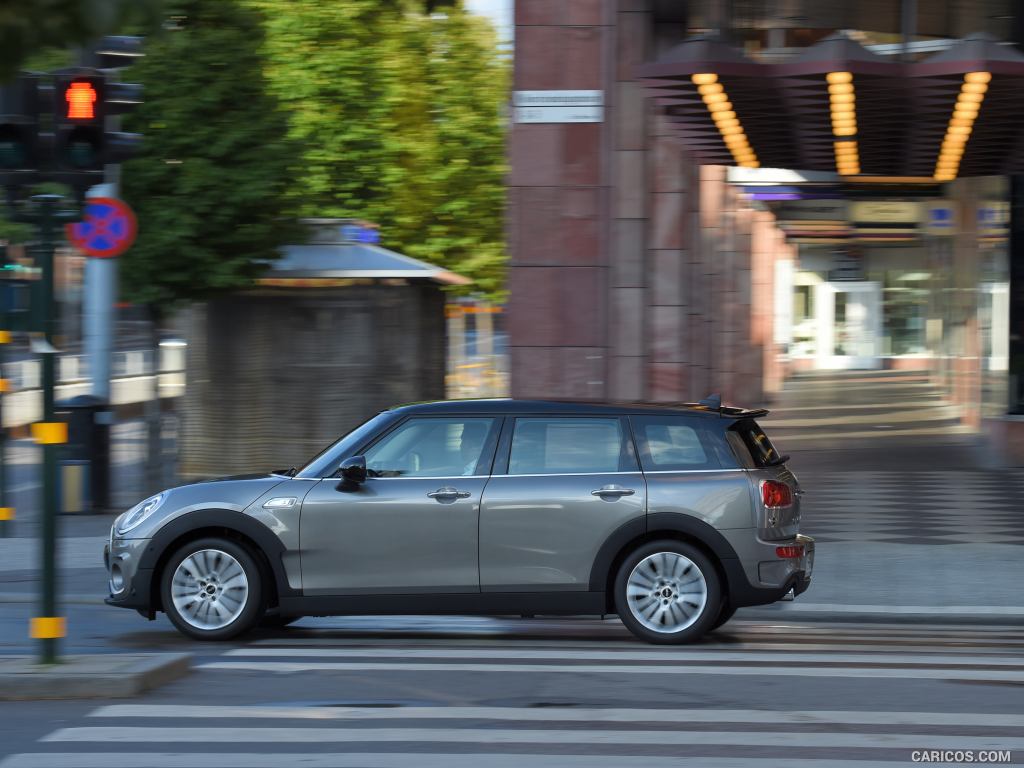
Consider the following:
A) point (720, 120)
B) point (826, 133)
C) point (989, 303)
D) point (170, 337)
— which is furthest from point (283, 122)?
point (170, 337)

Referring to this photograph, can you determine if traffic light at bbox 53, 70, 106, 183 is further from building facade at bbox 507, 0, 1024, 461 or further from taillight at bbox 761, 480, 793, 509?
building facade at bbox 507, 0, 1024, 461

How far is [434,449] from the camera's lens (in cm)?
906

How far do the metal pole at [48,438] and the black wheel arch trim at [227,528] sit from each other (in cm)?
140

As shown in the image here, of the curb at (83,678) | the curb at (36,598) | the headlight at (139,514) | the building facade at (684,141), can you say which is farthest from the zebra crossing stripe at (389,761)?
the building facade at (684,141)

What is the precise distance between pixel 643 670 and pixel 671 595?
0.95 m

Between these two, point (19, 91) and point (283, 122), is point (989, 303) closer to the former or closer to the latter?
point (283, 122)

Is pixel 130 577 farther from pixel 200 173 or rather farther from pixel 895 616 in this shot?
pixel 200 173

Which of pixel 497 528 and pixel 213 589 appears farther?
pixel 213 589

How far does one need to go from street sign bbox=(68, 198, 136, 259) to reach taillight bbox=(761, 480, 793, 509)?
6.98 m

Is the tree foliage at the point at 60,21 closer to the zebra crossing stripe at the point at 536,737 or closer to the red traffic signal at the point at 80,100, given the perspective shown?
the red traffic signal at the point at 80,100

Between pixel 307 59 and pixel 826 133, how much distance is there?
15.3 m

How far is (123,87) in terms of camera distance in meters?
8.20

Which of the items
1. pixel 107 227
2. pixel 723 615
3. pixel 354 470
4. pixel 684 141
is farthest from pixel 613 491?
pixel 684 141

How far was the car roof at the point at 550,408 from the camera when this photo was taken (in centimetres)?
906
